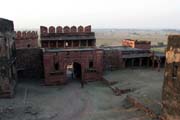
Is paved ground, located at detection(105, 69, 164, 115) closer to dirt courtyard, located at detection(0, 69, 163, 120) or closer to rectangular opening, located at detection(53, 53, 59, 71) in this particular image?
dirt courtyard, located at detection(0, 69, 163, 120)

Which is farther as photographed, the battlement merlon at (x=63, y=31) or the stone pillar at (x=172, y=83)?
the battlement merlon at (x=63, y=31)

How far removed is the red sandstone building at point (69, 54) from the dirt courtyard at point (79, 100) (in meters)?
1.21

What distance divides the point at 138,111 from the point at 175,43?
603 cm

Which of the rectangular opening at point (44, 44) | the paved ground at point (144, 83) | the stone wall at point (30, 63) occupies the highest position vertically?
the rectangular opening at point (44, 44)

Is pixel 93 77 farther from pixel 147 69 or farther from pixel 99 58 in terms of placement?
pixel 147 69

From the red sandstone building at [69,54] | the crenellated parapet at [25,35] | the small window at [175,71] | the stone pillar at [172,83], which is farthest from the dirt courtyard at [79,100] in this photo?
the crenellated parapet at [25,35]

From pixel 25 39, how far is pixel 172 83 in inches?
957

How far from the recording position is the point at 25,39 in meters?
33.0

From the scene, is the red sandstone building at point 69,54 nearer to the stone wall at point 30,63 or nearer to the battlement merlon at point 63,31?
the battlement merlon at point 63,31

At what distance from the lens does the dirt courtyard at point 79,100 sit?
16938 millimetres

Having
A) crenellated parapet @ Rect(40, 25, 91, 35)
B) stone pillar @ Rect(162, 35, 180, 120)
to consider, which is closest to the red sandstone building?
crenellated parapet @ Rect(40, 25, 91, 35)

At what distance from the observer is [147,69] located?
30.0 meters

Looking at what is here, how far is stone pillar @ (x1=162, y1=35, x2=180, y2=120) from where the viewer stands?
13078 mm

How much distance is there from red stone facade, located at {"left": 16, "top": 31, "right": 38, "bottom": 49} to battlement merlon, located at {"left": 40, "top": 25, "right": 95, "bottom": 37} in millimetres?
6767
